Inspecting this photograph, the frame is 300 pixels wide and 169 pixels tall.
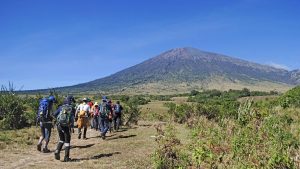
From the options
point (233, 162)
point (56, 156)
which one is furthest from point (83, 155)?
point (233, 162)

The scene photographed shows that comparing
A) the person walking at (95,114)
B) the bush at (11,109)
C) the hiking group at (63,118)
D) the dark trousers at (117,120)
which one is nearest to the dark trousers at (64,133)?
the hiking group at (63,118)

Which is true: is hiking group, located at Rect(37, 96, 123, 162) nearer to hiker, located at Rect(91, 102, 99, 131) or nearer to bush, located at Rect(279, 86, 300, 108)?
hiker, located at Rect(91, 102, 99, 131)

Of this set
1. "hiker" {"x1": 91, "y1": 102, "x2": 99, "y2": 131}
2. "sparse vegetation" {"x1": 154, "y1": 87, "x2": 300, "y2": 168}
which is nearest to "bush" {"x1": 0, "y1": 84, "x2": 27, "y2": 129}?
"hiker" {"x1": 91, "y1": 102, "x2": 99, "y2": 131}

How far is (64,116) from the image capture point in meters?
14.3

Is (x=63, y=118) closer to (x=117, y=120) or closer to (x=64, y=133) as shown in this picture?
(x=64, y=133)

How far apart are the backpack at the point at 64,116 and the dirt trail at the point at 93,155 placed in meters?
1.21

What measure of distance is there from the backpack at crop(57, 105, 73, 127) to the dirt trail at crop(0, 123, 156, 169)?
121 centimetres

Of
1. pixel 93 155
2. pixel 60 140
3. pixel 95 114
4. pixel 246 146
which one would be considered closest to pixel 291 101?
pixel 95 114

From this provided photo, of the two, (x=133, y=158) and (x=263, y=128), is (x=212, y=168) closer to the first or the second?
(x=263, y=128)

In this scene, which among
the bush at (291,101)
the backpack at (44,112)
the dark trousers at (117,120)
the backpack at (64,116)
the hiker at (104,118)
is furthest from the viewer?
the bush at (291,101)

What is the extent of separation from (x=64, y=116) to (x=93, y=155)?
88.2 inches

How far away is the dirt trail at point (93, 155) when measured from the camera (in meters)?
13.9

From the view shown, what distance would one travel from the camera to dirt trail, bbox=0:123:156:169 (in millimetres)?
13938

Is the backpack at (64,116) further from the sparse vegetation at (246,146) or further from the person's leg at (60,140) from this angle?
the sparse vegetation at (246,146)
